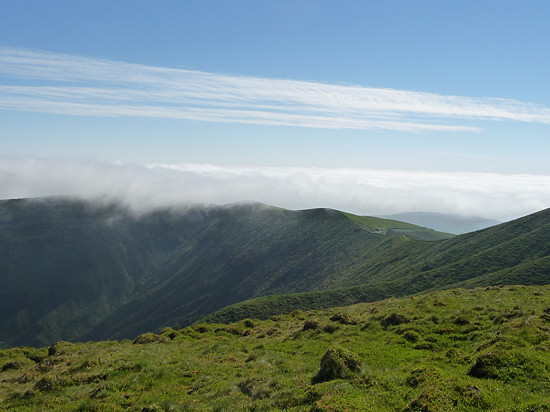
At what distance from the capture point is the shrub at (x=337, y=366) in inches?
776

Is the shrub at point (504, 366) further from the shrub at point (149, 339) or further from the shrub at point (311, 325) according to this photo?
the shrub at point (149, 339)

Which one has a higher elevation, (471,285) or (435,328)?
(435,328)

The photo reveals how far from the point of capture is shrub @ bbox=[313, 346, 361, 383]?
19.7 meters

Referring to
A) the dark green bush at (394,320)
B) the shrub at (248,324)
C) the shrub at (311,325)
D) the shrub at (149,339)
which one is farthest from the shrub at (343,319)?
the shrub at (149,339)

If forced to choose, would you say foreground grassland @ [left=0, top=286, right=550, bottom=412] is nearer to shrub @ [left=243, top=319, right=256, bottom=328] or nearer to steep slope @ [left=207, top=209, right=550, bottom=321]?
shrub @ [left=243, top=319, right=256, bottom=328]

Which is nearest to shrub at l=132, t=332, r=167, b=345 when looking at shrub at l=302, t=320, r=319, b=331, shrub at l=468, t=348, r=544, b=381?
shrub at l=302, t=320, r=319, b=331

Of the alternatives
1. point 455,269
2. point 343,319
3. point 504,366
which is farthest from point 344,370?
point 455,269

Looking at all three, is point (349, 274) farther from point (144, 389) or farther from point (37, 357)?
point (144, 389)

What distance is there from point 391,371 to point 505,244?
5523 inches

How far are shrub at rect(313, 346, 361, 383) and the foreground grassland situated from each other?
55 mm

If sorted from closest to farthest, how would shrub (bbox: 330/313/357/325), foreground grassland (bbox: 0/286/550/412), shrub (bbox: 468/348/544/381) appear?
foreground grassland (bbox: 0/286/550/412) < shrub (bbox: 468/348/544/381) < shrub (bbox: 330/313/357/325)

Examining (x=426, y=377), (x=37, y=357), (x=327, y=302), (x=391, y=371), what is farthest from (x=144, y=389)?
(x=327, y=302)

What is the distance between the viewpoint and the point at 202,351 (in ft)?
108

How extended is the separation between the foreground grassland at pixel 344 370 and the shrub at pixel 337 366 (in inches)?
2.2
